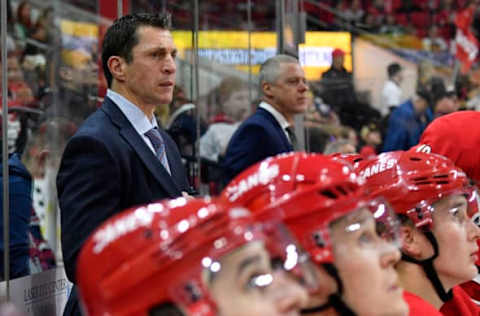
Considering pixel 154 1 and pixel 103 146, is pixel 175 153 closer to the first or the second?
pixel 103 146

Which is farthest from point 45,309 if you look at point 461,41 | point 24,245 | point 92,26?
point 461,41

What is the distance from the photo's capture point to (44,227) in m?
5.16

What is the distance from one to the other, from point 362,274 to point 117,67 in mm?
1242

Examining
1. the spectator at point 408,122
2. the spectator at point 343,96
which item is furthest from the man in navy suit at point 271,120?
the spectator at point 408,122

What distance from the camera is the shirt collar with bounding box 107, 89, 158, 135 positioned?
9.30 ft

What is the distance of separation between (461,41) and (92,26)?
405cm

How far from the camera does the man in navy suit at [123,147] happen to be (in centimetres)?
254

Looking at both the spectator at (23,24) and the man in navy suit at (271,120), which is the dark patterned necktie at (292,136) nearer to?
the man in navy suit at (271,120)

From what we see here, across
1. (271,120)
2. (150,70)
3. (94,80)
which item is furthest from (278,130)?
(150,70)

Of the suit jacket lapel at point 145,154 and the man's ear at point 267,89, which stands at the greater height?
the man's ear at point 267,89

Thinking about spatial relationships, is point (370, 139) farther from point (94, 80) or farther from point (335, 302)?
point (335, 302)

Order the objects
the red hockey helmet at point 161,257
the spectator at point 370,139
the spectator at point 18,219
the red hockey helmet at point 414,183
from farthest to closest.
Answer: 1. the spectator at point 370,139
2. the spectator at point 18,219
3. the red hockey helmet at point 414,183
4. the red hockey helmet at point 161,257

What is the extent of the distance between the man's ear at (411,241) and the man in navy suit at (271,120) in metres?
1.60

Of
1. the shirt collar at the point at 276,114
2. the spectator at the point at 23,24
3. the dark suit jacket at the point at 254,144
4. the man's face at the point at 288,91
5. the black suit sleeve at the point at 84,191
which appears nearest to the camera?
the black suit sleeve at the point at 84,191
